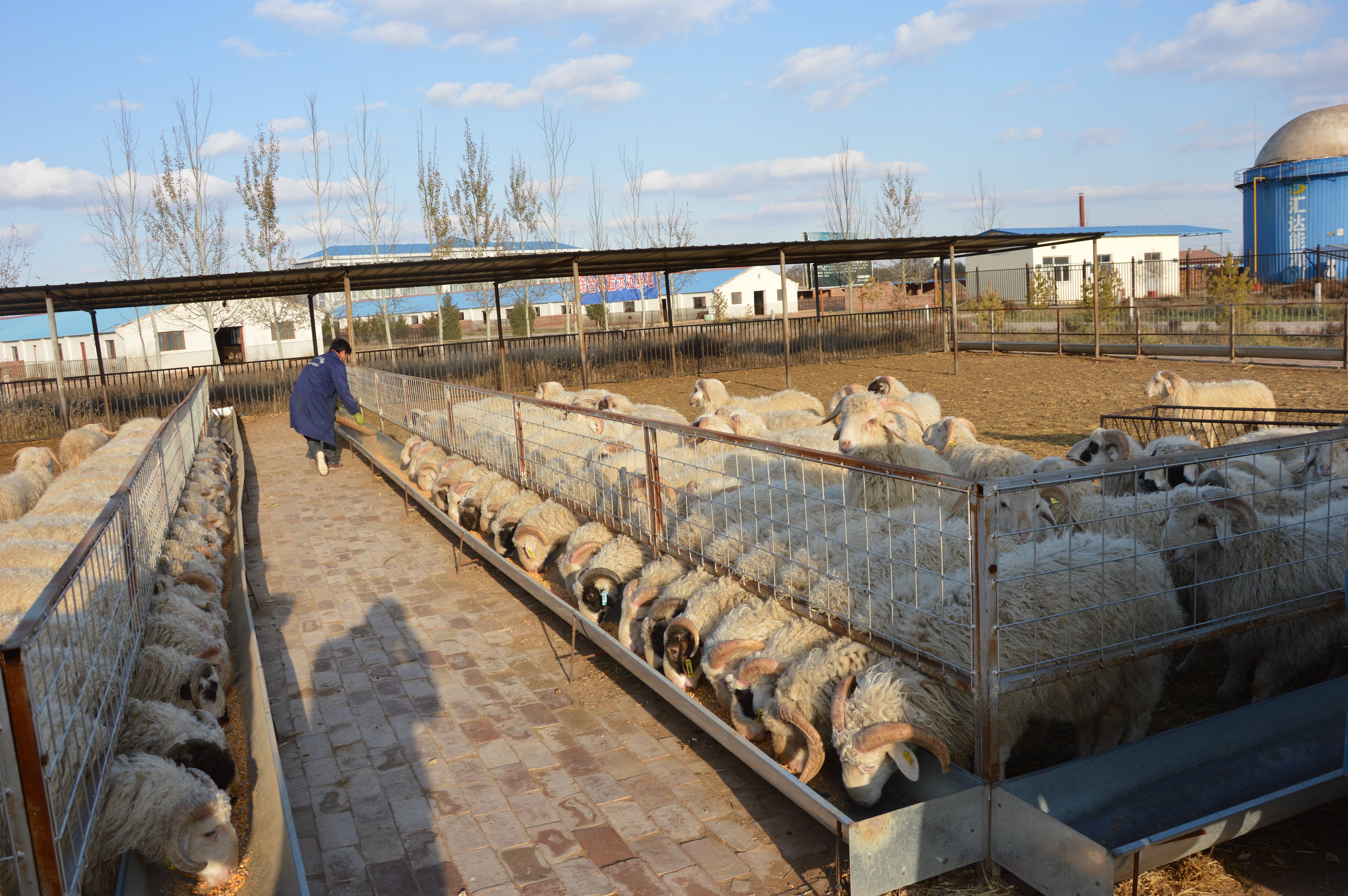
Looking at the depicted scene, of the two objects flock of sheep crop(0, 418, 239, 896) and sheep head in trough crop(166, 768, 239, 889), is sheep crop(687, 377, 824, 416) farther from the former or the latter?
sheep head in trough crop(166, 768, 239, 889)

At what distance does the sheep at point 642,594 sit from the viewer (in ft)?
17.8

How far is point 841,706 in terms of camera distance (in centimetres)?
374

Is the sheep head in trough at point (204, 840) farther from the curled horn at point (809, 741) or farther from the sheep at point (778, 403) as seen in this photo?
the sheep at point (778, 403)

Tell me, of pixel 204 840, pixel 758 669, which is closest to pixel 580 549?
pixel 758 669

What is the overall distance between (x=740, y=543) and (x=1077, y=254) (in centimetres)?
5231

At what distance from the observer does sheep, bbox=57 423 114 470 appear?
14172 millimetres

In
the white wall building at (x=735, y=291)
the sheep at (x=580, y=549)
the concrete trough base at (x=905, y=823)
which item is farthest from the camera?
the white wall building at (x=735, y=291)

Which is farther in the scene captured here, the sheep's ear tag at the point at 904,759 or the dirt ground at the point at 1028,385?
the dirt ground at the point at 1028,385

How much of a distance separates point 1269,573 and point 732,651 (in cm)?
267

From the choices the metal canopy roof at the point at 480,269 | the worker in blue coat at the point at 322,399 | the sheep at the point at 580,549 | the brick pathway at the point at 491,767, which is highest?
the metal canopy roof at the point at 480,269

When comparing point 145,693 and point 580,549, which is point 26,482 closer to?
point 145,693

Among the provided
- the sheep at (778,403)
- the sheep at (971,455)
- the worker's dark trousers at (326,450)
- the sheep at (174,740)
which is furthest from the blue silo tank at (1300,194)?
the sheep at (174,740)

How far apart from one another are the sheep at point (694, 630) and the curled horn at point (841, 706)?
99cm

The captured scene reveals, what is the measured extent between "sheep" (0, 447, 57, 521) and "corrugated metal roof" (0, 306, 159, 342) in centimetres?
5146
